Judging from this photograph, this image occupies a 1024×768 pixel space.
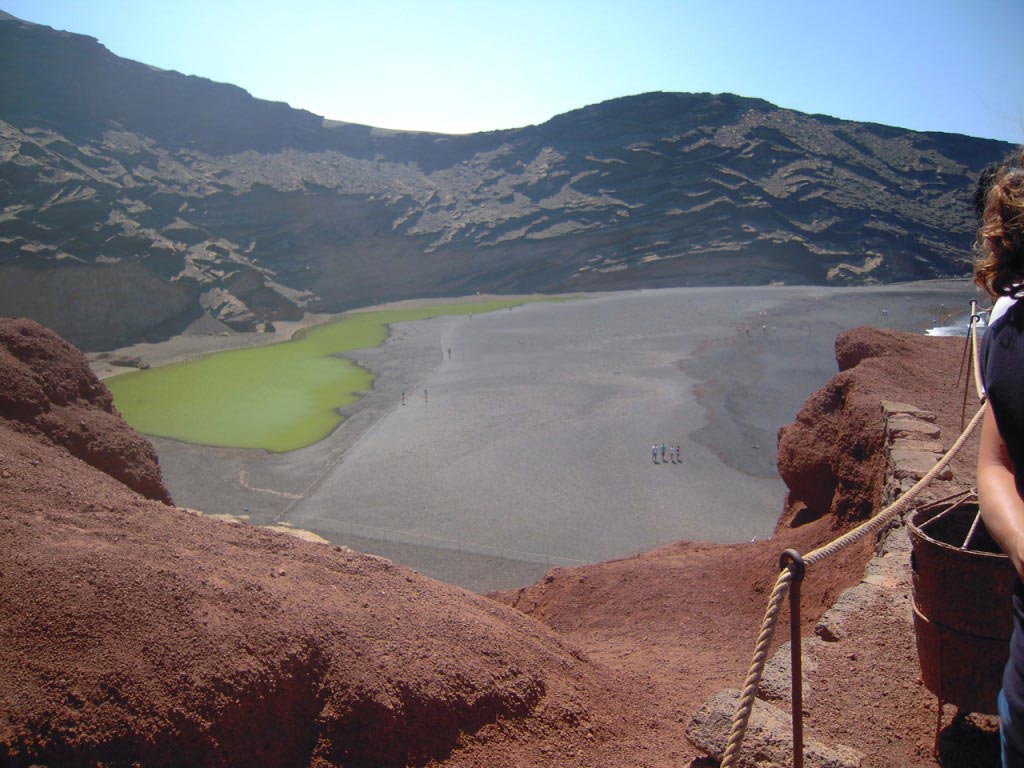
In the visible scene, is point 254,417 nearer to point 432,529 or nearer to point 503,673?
point 432,529

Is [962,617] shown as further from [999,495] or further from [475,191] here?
[475,191]

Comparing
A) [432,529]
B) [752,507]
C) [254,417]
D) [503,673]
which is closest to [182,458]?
[254,417]

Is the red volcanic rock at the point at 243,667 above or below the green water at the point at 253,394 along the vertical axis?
above

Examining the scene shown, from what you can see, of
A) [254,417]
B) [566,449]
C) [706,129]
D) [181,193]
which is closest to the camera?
[566,449]

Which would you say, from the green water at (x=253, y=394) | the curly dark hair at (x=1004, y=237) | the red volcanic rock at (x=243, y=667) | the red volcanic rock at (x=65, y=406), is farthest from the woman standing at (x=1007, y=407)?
the green water at (x=253, y=394)

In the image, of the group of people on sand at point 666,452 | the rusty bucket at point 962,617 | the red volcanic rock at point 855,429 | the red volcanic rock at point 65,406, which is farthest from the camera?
the group of people on sand at point 666,452

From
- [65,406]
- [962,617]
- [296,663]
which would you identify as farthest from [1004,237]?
[65,406]

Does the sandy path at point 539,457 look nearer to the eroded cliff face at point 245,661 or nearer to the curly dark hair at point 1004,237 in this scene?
the eroded cliff face at point 245,661
